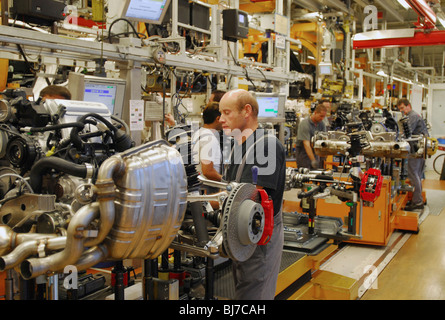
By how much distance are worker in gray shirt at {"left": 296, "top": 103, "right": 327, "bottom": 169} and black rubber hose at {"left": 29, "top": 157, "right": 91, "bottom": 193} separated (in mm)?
4982

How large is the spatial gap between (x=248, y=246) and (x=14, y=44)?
227 cm

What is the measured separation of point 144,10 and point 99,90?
877 millimetres

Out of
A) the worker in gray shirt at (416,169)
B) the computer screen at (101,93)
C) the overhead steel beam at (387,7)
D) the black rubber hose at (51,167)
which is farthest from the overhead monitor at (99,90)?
the overhead steel beam at (387,7)

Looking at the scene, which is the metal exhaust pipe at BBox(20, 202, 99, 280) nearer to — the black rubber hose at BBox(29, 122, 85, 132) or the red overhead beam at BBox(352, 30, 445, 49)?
the black rubber hose at BBox(29, 122, 85, 132)

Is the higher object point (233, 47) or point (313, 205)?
point (233, 47)

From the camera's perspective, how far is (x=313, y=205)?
4609 mm

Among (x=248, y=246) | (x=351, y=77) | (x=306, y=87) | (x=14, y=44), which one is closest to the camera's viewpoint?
(x=248, y=246)

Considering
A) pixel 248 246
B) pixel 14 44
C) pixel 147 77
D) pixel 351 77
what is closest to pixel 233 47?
pixel 147 77

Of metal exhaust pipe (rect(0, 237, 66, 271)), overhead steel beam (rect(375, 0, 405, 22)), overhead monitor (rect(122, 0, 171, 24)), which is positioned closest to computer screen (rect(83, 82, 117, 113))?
overhead monitor (rect(122, 0, 171, 24))

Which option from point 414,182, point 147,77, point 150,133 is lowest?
point 414,182

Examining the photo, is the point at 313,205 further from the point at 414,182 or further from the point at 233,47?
the point at 414,182

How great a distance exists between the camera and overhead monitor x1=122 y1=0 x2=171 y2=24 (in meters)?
3.97

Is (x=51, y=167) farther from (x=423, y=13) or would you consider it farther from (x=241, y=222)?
(x=423, y=13)

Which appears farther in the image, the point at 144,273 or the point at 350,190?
the point at 350,190
